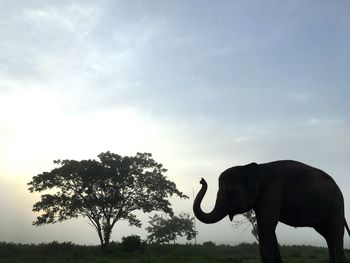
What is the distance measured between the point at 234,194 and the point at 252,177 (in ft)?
1.69

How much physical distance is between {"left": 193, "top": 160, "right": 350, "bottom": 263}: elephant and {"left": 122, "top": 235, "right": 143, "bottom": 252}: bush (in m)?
26.5

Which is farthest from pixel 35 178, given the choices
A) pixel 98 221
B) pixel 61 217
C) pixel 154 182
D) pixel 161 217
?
pixel 161 217

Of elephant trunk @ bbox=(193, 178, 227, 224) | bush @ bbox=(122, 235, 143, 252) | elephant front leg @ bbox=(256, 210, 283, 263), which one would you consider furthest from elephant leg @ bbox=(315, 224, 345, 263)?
bush @ bbox=(122, 235, 143, 252)

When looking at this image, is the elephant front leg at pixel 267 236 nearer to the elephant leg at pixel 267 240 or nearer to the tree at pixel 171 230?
the elephant leg at pixel 267 240

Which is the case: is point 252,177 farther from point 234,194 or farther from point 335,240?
point 335,240

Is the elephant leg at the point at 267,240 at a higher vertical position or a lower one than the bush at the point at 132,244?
higher

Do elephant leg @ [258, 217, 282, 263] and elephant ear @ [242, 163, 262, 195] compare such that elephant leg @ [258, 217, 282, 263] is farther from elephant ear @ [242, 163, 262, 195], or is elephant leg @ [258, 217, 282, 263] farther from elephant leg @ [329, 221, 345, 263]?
elephant leg @ [329, 221, 345, 263]

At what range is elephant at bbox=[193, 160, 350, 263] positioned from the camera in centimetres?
780

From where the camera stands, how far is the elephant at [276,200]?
307 inches

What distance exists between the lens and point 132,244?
1302 inches

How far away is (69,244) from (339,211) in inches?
1236

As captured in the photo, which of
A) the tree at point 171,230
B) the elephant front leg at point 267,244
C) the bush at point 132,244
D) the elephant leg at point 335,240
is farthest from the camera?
the tree at point 171,230

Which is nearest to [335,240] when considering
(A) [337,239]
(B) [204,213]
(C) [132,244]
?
(A) [337,239]

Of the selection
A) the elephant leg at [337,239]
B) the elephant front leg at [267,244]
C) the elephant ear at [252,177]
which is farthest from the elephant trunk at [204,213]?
the elephant leg at [337,239]
